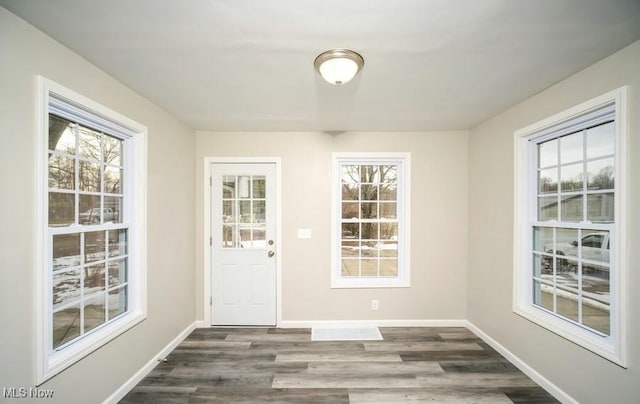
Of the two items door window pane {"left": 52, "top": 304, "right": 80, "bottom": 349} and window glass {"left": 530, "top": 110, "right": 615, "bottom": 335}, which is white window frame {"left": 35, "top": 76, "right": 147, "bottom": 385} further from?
window glass {"left": 530, "top": 110, "right": 615, "bottom": 335}

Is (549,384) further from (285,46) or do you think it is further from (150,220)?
(150,220)

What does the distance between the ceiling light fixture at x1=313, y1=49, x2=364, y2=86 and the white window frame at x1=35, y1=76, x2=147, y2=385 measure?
5.26 feet

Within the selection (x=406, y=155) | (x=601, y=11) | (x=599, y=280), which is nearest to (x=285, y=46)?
(x=601, y=11)

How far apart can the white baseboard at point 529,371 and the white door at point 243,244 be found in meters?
2.48

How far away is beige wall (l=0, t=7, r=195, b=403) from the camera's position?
1355 mm

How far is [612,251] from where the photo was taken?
1.82 m

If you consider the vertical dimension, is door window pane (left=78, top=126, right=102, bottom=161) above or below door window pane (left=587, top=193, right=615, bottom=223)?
above

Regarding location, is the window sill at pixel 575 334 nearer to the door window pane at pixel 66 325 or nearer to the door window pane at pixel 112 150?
the door window pane at pixel 66 325

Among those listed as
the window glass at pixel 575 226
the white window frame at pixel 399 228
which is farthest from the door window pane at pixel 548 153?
the white window frame at pixel 399 228

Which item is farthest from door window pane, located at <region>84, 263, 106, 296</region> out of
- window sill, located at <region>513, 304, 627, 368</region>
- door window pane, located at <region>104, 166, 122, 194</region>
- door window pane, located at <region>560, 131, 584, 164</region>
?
door window pane, located at <region>560, 131, 584, 164</region>

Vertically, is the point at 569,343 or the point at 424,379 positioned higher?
the point at 569,343

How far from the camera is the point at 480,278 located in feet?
10.4

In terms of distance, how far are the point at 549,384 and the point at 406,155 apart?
254cm

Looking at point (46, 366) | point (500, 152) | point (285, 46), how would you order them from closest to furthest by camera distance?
point (46, 366)
point (285, 46)
point (500, 152)
